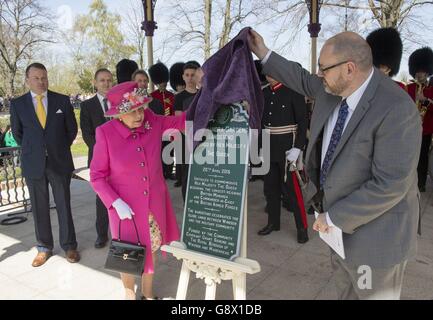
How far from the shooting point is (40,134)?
3.74 meters

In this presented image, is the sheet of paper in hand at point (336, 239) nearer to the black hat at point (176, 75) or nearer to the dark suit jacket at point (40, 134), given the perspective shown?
the dark suit jacket at point (40, 134)

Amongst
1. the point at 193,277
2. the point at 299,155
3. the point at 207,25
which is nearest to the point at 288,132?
the point at 299,155

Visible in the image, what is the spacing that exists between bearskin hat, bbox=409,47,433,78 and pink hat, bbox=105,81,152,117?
5.62m

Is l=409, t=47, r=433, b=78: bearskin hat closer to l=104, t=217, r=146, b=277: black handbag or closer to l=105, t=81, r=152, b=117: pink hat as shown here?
l=105, t=81, r=152, b=117: pink hat

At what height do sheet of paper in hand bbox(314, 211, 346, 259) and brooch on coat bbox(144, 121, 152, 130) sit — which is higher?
brooch on coat bbox(144, 121, 152, 130)

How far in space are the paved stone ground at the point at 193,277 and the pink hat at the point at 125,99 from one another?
1.62m

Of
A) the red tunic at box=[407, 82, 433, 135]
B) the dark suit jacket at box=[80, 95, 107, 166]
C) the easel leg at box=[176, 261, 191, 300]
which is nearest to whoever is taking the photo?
the easel leg at box=[176, 261, 191, 300]

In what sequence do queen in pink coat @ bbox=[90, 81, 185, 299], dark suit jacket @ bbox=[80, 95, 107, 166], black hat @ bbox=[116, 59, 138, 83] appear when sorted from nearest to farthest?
queen in pink coat @ bbox=[90, 81, 185, 299]
dark suit jacket @ bbox=[80, 95, 107, 166]
black hat @ bbox=[116, 59, 138, 83]

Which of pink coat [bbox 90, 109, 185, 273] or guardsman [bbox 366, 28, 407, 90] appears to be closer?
pink coat [bbox 90, 109, 185, 273]

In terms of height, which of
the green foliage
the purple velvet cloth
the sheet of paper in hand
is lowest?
the sheet of paper in hand

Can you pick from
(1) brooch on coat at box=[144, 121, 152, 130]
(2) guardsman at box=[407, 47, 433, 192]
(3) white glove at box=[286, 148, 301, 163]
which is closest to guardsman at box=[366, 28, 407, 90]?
(3) white glove at box=[286, 148, 301, 163]

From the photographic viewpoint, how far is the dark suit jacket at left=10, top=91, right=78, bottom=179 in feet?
12.3

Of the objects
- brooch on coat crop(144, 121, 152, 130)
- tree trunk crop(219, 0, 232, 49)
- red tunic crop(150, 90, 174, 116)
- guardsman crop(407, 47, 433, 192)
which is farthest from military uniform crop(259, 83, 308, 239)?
tree trunk crop(219, 0, 232, 49)

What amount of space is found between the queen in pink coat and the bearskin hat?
5.49 meters
